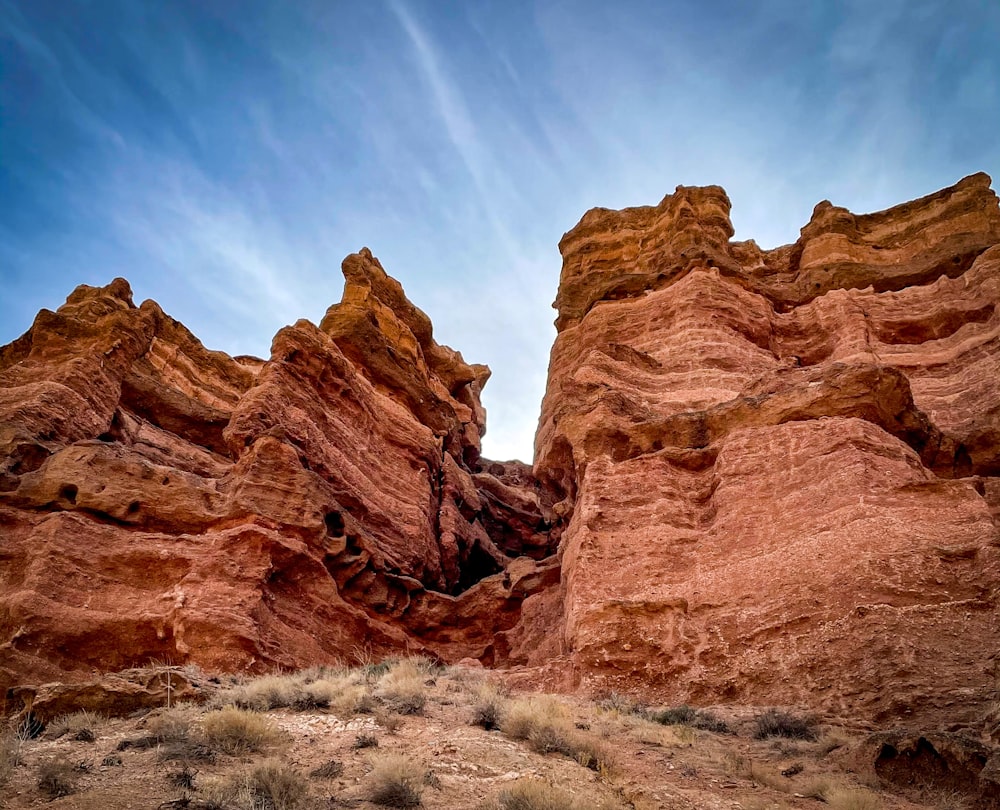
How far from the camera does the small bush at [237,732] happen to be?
28.2 ft

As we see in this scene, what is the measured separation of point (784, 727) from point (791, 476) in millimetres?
7814

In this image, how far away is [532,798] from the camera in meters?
7.08

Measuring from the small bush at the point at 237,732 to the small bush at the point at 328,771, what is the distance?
1.03m

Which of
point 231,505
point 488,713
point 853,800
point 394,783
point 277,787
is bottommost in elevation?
point 277,787

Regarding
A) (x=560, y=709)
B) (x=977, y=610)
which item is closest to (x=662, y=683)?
(x=560, y=709)

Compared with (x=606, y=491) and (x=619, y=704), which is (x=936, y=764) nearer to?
(x=619, y=704)

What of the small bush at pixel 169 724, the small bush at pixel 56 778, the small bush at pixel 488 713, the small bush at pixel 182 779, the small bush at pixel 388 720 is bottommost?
the small bush at pixel 56 778

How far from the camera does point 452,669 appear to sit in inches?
651

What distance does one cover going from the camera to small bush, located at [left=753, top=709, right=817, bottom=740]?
10977mm

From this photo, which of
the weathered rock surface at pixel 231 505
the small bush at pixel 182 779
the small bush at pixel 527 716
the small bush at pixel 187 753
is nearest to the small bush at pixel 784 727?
the small bush at pixel 527 716

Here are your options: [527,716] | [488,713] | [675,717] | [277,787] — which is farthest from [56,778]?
[675,717]

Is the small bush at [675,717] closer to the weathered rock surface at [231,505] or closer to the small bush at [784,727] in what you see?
the small bush at [784,727]

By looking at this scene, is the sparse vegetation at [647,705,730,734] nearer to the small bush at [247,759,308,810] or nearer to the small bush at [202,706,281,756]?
the small bush at [202,706,281,756]

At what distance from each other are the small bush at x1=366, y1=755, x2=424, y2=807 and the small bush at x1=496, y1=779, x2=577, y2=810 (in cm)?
83
